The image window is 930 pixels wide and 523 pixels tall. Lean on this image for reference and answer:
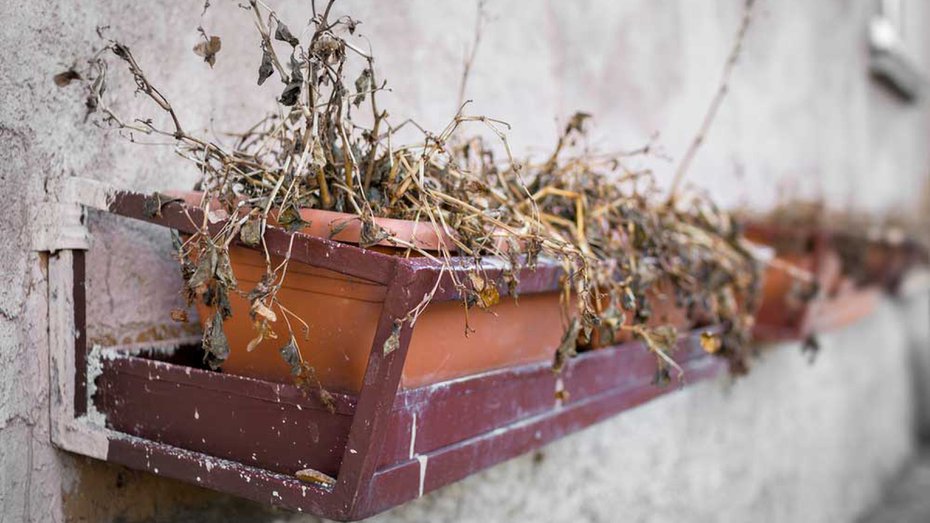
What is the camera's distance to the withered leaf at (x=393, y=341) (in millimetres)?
863

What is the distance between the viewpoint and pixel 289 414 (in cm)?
94

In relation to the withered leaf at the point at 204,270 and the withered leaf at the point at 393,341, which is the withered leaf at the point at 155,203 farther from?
the withered leaf at the point at 393,341

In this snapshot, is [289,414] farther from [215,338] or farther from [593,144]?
[593,144]

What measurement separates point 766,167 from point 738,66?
55 cm

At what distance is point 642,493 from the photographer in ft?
7.89

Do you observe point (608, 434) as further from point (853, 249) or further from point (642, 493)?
point (853, 249)

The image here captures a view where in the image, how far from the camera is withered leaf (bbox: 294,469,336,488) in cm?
90

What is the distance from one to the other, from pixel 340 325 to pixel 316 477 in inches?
6.3

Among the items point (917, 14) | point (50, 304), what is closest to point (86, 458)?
point (50, 304)

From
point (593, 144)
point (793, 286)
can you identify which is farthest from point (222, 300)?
point (793, 286)

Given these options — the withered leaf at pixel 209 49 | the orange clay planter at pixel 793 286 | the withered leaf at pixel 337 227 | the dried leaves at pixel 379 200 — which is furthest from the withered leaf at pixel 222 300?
the orange clay planter at pixel 793 286

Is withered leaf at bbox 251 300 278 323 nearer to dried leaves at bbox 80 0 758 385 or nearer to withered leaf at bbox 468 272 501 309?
dried leaves at bbox 80 0 758 385

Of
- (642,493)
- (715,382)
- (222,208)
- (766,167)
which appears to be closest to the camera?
(222,208)

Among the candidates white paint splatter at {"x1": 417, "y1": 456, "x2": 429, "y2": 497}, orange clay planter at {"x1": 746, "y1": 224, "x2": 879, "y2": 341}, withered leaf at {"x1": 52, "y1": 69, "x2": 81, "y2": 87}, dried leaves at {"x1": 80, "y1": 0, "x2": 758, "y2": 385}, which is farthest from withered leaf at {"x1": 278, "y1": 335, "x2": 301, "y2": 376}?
orange clay planter at {"x1": 746, "y1": 224, "x2": 879, "y2": 341}
